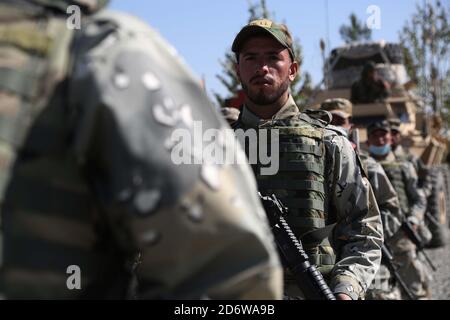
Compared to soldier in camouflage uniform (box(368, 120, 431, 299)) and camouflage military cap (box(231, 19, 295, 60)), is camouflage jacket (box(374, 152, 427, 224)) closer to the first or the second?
Result: soldier in camouflage uniform (box(368, 120, 431, 299))

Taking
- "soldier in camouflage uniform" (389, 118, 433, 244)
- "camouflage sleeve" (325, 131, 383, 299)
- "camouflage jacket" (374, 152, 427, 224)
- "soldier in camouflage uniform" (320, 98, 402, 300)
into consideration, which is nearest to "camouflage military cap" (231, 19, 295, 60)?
"camouflage sleeve" (325, 131, 383, 299)

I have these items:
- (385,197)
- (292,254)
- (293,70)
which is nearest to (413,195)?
(385,197)

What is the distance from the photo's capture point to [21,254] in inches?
47.4

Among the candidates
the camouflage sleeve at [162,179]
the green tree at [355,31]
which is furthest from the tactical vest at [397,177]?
the green tree at [355,31]

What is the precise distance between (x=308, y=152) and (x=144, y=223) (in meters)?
2.02

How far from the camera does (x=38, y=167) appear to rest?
120cm

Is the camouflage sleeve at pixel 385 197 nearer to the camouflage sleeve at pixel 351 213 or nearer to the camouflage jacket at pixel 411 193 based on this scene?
the camouflage jacket at pixel 411 193

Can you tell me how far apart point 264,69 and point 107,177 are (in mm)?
2104

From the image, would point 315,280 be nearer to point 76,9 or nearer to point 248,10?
point 76,9

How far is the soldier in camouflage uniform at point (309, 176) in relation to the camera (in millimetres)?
3074

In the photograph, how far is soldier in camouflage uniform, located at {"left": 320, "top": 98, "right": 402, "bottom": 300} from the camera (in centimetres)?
593

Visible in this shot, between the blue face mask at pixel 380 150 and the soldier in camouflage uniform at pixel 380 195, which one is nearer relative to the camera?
the soldier in camouflage uniform at pixel 380 195

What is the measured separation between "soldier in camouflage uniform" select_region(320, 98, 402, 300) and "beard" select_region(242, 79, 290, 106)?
95.6 inches

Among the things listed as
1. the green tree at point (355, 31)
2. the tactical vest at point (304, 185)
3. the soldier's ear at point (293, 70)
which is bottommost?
the tactical vest at point (304, 185)
